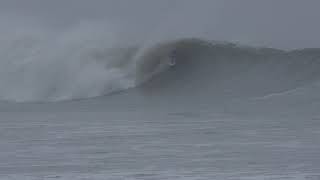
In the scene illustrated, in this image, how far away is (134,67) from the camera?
25.8 metres

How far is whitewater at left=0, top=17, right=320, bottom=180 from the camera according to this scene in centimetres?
1230

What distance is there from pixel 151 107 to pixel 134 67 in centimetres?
571

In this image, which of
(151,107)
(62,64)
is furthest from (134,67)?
(151,107)

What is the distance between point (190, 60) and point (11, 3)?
45.1 ft

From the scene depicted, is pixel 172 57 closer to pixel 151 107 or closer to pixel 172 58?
pixel 172 58

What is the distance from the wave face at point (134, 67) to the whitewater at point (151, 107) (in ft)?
0.12

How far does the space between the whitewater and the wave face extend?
1.4 inches

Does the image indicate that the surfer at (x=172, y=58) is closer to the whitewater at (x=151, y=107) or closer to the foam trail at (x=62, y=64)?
the whitewater at (x=151, y=107)

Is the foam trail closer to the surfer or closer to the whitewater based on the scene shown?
the whitewater

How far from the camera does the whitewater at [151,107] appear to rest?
12297mm

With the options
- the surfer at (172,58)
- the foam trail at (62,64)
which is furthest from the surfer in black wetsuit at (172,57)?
the foam trail at (62,64)

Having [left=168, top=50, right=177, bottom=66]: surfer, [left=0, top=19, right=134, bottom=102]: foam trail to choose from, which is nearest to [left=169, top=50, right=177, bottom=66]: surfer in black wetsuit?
[left=168, top=50, right=177, bottom=66]: surfer

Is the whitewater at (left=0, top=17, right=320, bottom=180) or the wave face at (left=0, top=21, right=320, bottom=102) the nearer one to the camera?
the whitewater at (left=0, top=17, right=320, bottom=180)

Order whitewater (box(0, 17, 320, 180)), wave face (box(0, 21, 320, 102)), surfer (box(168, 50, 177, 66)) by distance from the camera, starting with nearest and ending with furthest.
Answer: whitewater (box(0, 17, 320, 180)), wave face (box(0, 21, 320, 102)), surfer (box(168, 50, 177, 66))
